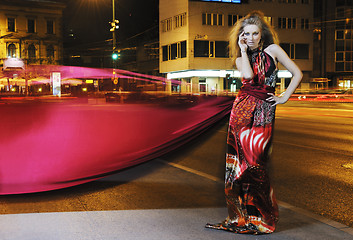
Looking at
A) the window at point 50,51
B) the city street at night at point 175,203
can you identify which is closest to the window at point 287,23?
the window at point 50,51

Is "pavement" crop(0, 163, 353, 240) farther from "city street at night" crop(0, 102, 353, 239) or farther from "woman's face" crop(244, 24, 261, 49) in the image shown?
"woman's face" crop(244, 24, 261, 49)

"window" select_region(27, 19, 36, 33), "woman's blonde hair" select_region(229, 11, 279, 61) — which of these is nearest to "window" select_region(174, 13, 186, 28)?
"window" select_region(27, 19, 36, 33)

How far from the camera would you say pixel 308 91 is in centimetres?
4944

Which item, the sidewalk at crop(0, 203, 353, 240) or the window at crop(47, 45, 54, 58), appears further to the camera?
the window at crop(47, 45, 54, 58)

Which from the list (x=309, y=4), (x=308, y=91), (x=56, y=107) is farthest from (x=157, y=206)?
(x=309, y=4)

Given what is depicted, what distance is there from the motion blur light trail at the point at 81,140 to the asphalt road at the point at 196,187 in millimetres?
248

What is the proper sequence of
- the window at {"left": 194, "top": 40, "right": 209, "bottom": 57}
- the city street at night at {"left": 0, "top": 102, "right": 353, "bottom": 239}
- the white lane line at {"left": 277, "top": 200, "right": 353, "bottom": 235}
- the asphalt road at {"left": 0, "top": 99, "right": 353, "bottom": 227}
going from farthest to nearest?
the window at {"left": 194, "top": 40, "right": 209, "bottom": 57}
the asphalt road at {"left": 0, "top": 99, "right": 353, "bottom": 227}
the white lane line at {"left": 277, "top": 200, "right": 353, "bottom": 235}
the city street at night at {"left": 0, "top": 102, "right": 353, "bottom": 239}

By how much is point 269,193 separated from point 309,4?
6400cm

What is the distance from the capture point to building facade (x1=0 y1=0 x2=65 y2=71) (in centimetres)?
7500

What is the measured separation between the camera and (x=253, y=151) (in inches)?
152

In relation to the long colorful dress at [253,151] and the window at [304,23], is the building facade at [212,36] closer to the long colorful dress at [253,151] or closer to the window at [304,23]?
the window at [304,23]

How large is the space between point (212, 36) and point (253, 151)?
5503 cm

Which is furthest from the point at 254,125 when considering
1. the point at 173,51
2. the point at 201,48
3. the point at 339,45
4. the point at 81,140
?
the point at 339,45

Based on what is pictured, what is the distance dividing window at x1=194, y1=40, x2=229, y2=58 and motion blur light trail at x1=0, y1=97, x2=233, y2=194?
47.5 metres
